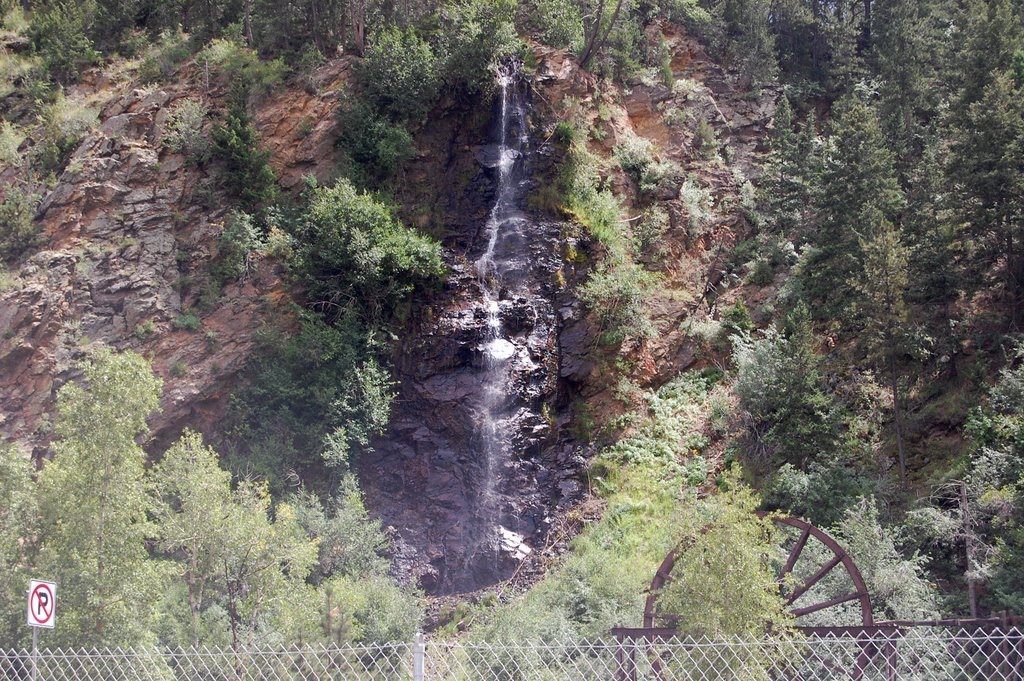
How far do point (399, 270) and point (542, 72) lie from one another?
8.83m

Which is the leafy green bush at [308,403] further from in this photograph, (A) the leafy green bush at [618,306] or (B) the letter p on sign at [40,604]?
(B) the letter p on sign at [40,604]

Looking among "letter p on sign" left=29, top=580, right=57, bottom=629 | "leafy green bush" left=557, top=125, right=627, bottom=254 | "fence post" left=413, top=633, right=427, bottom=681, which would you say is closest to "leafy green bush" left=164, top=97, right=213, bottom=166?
"leafy green bush" left=557, top=125, right=627, bottom=254

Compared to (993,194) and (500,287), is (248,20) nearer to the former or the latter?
(500,287)

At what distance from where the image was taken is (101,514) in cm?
1497

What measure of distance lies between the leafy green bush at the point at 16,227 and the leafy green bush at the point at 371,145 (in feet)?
28.9

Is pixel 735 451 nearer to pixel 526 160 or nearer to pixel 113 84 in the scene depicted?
pixel 526 160

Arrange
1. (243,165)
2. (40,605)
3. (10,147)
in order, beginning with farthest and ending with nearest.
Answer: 1. (10,147)
2. (243,165)
3. (40,605)

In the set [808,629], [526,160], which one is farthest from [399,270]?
[808,629]

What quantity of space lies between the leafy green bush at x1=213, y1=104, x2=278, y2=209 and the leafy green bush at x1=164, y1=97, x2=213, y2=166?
1.41ft

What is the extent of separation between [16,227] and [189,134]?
212 inches

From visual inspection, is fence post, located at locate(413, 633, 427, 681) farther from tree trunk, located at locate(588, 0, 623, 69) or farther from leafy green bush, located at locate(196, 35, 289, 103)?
tree trunk, located at locate(588, 0, 623, 69)

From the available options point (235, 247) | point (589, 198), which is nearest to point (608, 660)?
point (589, 198)

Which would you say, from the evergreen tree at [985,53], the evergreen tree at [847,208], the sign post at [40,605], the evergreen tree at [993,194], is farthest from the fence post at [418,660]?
the evergreen tree at [985,53]

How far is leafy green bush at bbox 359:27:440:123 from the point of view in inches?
1097
